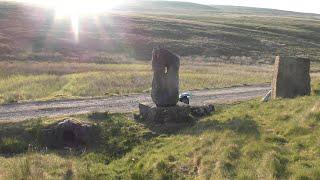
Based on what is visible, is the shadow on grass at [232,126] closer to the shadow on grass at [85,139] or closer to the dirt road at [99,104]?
the shadow on grass at [85,139]

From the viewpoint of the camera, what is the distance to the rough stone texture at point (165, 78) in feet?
81.9

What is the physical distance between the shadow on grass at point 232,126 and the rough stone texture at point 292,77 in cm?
445

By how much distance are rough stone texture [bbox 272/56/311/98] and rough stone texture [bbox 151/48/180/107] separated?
4930 millimetres

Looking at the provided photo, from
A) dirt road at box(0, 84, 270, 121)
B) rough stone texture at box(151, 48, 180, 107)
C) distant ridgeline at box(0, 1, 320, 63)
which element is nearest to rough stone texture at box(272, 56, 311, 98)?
dirt road at box(0, 84, 270, 121)

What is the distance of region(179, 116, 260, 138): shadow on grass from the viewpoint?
19484 millimetres

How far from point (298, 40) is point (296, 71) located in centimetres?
7934

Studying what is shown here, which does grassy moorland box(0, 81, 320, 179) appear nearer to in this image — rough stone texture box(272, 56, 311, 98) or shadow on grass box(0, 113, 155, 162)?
shadow on grass box(0, 113, 155, 162)

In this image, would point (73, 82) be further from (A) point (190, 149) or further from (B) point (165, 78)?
(A) point (190, 149)

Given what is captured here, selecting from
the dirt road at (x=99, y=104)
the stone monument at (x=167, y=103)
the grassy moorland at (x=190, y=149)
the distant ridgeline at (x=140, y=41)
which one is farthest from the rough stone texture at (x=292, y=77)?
the distant ridgeline at (x=140, y=41)

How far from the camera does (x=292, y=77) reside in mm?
25484

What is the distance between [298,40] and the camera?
101750 mm

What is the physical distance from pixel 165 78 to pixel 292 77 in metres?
6.03

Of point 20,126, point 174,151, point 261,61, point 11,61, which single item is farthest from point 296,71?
point 261,61

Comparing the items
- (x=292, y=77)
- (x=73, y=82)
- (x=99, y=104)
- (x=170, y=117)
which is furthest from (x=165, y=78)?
(x=73, y=82)
